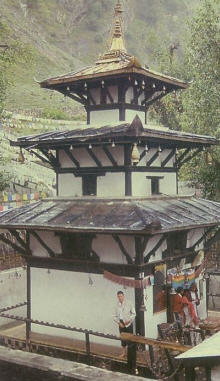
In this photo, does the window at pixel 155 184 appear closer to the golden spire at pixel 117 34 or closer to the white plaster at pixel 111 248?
the white plaster at pixel 111 248

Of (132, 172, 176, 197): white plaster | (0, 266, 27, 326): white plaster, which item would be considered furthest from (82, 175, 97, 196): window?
(0, 266, 27, 326): white plaster

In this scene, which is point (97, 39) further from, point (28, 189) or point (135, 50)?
point (28, 189)

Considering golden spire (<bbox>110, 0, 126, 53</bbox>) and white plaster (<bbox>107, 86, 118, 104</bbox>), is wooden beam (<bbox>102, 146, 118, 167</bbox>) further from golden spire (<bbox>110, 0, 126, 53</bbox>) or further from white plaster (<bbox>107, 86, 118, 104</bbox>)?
golden spire (<bbox>110, 0, 126, 53</bbox>)

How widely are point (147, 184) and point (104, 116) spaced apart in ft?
8.56

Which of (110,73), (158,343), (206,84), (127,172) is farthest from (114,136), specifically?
(206,84)

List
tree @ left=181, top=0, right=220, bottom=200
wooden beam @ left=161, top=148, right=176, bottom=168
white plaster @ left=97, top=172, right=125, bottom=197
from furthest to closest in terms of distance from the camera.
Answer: tree @ left=181, top=0, right=220, bottom=200
wooden beam @ left=161, top=148, right=176, bottom=168
white plaster @ left=97, top=172, right=125, bottom=197

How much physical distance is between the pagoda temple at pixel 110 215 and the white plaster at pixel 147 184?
0.03 meters

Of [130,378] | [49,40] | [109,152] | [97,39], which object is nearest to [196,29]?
[109,152]

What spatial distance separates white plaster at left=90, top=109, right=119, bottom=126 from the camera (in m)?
15.2

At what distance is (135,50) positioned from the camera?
129 m

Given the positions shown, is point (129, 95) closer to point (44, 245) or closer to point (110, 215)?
point (110, 215)

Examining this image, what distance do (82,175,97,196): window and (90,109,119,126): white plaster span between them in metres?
1.82

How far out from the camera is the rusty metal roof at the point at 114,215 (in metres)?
12.0

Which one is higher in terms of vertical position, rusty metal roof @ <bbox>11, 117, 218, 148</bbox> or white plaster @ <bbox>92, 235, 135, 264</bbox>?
rusty metal roof @ <bbox>11, 117, 218, 148</bbox>
